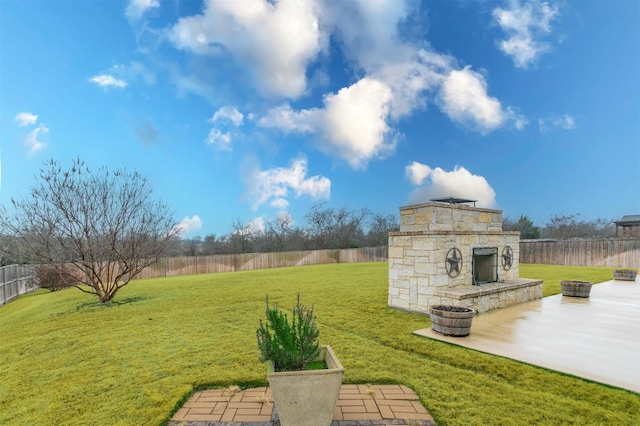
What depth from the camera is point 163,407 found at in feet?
8.56

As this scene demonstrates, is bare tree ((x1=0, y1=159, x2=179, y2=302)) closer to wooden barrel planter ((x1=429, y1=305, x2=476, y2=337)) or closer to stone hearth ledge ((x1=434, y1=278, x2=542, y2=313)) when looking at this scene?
wooden barrel planter ((x1=429, y1=305, x2=476, y2=337))

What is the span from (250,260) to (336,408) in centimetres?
1839

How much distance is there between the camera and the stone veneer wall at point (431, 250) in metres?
5.81

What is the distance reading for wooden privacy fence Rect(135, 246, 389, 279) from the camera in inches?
703

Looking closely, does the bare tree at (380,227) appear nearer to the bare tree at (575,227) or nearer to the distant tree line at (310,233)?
the distant tree line at (310,233)

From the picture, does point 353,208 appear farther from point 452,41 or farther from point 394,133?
point 452,41

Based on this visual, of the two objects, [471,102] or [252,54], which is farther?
[471,102]

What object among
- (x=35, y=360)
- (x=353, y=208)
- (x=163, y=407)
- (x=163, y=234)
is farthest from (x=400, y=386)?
(x=353, y=208)

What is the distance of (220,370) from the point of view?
3387mm

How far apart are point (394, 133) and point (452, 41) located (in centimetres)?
477

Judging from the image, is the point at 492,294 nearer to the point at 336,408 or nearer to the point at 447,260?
the point at 447,260

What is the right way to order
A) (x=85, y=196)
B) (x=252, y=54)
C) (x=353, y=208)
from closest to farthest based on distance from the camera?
(x=85, y=196) < (x=252, y=54) < (x=353, y=208)

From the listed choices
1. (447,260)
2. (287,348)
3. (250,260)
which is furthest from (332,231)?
(287,348)

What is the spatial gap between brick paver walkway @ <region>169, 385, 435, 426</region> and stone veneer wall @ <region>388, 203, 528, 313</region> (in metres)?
3.24
